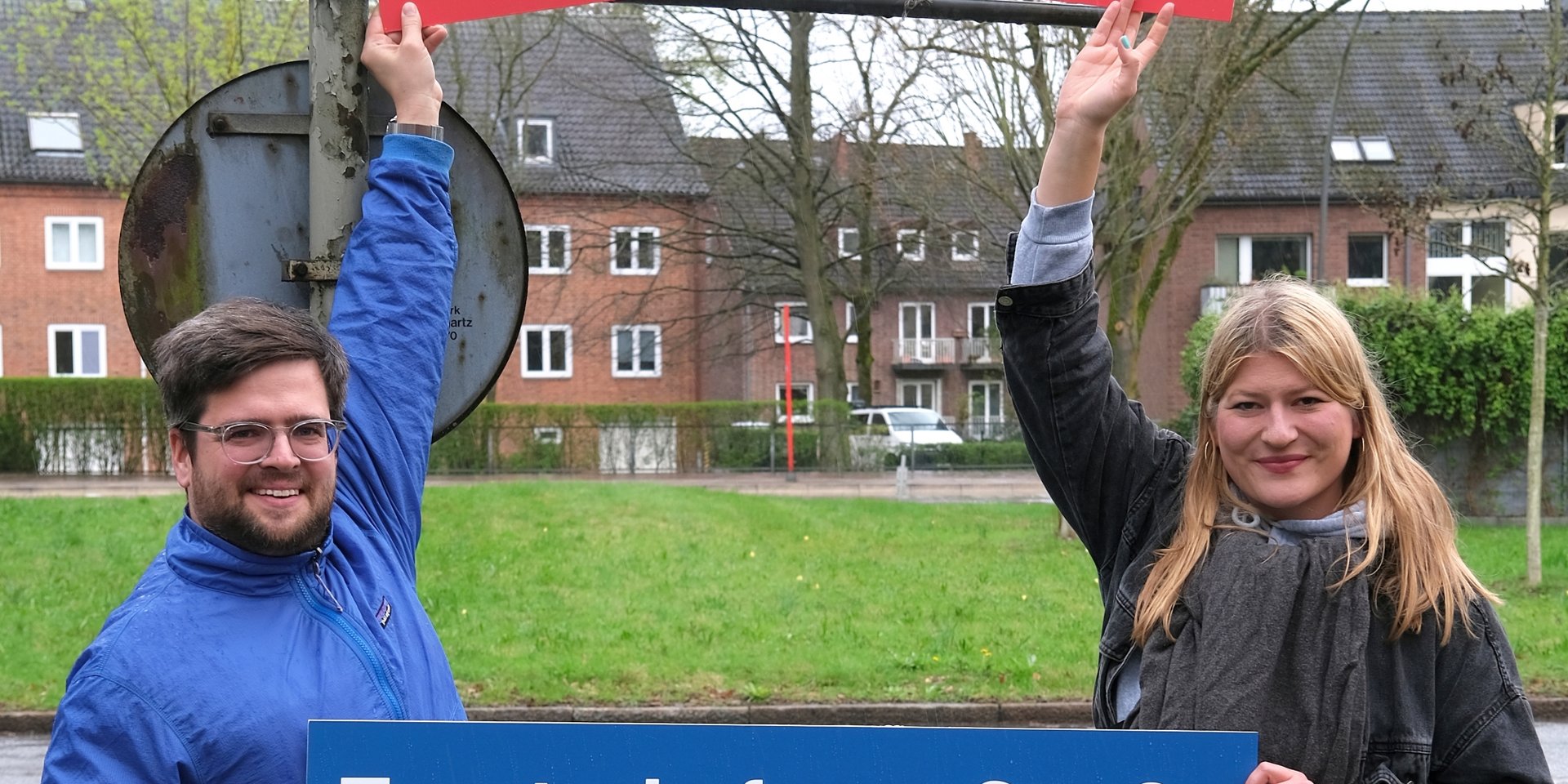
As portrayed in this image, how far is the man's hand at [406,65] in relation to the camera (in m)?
2.56

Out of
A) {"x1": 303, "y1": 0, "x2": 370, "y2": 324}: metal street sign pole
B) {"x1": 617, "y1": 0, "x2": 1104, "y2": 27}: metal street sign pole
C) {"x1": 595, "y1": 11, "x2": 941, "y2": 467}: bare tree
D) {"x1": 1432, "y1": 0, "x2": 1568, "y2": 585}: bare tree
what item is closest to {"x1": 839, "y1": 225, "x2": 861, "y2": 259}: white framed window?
{"x1": 595, "y1": 11, "x2": 941, "y2": 467}: bare tree

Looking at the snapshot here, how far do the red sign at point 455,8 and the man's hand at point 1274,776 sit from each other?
1.62 m

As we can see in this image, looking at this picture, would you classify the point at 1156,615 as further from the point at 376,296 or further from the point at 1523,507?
the point at 1523,507

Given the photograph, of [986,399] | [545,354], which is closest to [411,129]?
[545,354]

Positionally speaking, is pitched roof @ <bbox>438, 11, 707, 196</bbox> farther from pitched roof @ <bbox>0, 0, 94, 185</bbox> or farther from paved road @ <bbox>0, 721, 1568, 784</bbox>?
paved road @ <bbox>0, 721, 1568, 784</bbox>

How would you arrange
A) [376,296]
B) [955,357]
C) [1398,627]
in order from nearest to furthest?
1. [1398,627]
2. [376,296]
3. [955,357]

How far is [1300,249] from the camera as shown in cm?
4081

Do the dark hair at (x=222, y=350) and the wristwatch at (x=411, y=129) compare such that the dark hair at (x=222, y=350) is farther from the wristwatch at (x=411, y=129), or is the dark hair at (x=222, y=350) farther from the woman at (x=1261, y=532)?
the woman at (x=1261, y=532)

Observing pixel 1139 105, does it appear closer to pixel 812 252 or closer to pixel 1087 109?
pixel 1087 109

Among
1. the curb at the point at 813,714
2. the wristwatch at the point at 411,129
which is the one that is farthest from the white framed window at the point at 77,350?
the wristwatch at the point at 411,129

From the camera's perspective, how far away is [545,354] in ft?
141

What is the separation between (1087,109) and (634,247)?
3444 cm

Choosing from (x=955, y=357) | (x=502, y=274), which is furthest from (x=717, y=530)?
(x=955, y=357)

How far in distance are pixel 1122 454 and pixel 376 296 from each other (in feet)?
4.32
